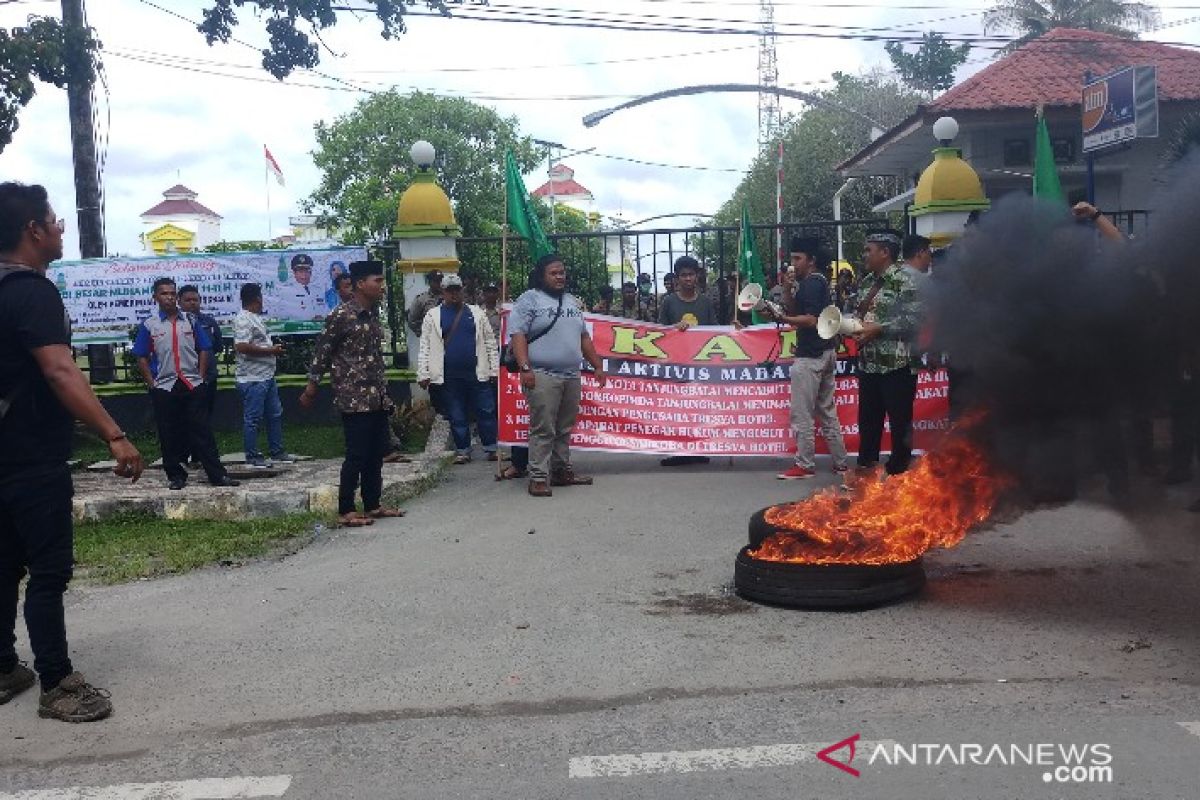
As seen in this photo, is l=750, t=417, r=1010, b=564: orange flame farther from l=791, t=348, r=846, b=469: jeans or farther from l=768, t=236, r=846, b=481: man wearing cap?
l=791, t=348, r=846, b=469: jeans

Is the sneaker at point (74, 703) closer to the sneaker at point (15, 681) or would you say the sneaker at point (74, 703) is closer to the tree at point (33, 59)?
the sneaker at point (15, 681)

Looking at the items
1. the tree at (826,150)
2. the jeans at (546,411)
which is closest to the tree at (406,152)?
the tree at (826,150)

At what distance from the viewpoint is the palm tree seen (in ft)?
118

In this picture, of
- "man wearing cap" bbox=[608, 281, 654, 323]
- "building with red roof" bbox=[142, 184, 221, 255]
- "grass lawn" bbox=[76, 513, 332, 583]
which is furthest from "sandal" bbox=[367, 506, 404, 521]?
"building with red roof" bbox=[142, 184, 221, 255]

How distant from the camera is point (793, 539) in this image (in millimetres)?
5520

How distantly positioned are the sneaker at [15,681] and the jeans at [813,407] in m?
6.20

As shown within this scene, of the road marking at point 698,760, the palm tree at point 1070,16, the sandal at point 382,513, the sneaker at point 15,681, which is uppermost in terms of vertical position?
the palm tree at point 1070,16

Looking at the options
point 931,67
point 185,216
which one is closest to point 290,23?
point 931,67

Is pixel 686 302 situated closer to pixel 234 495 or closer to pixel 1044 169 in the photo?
pixel 1044 169

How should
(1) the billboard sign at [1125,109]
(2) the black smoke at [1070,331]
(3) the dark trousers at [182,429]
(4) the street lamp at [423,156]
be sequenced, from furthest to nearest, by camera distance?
(4) the street lamp at [423,156], (1) the billboard sign at [1125,109], (3) the dark trousers at [182,429], (2) the black smoke at [1070,331]

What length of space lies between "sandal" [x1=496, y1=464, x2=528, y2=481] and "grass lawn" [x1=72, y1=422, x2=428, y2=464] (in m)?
1.82

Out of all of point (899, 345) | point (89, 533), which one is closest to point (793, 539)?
point (899, 345)

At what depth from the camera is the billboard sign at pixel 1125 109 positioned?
11258 mm

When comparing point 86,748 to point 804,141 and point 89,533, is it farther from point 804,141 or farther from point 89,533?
point 804,141
